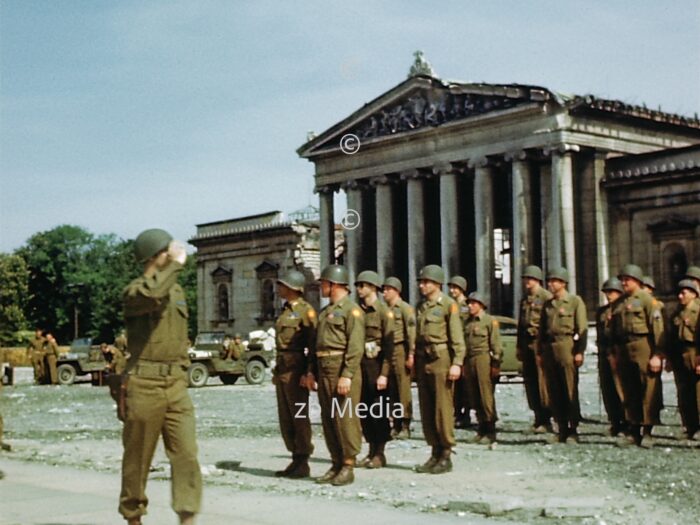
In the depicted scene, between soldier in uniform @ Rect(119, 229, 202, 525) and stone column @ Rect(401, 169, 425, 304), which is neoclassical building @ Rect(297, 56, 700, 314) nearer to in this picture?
stone column @ Rect(401, 169, 425, 304)

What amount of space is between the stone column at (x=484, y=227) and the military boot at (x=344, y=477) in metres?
35.8

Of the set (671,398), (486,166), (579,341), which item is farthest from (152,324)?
(486,166)

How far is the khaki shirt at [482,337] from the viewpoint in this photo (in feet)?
49.5

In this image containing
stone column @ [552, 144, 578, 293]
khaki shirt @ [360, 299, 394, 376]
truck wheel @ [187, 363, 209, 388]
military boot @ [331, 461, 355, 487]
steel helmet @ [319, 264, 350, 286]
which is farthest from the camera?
stone column @ [552, 144, 578, 293]

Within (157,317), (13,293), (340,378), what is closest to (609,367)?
(340,378)

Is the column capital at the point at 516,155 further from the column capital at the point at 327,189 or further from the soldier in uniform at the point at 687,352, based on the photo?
the soldier in uniform at the point at 687,352

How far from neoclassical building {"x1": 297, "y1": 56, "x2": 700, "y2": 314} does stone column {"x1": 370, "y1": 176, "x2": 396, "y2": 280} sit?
0.05m

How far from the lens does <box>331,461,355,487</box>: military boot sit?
1059 centimetres

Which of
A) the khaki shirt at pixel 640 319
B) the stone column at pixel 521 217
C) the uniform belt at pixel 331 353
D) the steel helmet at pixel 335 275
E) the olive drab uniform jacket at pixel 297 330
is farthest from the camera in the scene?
the stone column at pixel 521 217

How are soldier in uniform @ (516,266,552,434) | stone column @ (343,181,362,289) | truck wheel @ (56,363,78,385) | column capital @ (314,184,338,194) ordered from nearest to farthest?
soldier in uniform @ (516,266,552,434) < truck wheel @ (56,363,78,385) < stone column @ (343,181,362,289) < column capital @ (314,184,338,194)

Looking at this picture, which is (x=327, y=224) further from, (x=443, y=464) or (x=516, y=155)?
(x=443, y=464)

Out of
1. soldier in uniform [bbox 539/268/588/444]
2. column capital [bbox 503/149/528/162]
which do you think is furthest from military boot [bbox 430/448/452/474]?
column capital [bbox 503/149/528/162]

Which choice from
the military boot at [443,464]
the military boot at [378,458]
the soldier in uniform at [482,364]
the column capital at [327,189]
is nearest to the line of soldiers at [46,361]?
the column capital at [327,189]

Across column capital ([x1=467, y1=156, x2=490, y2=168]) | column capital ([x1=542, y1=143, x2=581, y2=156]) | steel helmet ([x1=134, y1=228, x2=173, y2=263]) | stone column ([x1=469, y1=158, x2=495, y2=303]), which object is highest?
column capital ([x1=467, y1=156, x2=490, y2=168])
